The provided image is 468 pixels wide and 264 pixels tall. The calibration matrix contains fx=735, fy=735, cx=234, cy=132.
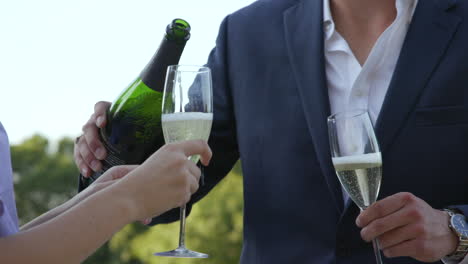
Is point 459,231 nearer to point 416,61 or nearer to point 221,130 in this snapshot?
point 416,61

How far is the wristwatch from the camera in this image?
10.1ft

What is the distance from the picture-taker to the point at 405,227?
9.55 ft

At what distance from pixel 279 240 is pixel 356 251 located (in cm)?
42

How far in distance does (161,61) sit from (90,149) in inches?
24.3

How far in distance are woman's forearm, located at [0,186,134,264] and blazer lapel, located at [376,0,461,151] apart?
1593 millimetres

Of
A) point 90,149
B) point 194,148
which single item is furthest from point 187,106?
point 90,149

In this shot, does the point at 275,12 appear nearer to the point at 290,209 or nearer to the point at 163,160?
the point at 290,209

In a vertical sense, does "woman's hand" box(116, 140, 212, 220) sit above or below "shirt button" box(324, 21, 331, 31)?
below

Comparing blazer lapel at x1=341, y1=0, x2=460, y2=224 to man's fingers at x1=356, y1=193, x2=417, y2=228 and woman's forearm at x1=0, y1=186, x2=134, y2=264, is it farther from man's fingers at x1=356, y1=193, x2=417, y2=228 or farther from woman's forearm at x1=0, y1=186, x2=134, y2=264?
woman's forearm at x1=0, y1=186, x2=134, y2=264

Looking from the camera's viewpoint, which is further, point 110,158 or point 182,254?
point 110,158

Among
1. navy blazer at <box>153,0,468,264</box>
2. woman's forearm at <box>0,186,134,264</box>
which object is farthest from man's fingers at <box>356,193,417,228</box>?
woman's forearm at <box>0,186,134,264</box>

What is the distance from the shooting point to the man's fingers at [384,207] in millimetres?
2846

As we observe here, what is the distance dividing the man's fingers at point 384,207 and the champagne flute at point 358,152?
0.08 meters

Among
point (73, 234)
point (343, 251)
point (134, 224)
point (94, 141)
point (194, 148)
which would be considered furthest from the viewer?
point (134, 224)
